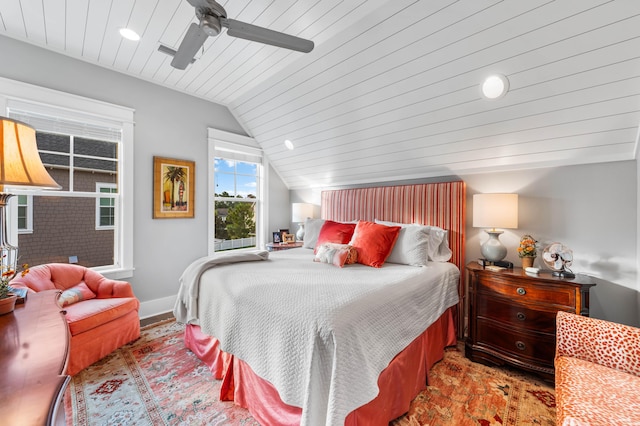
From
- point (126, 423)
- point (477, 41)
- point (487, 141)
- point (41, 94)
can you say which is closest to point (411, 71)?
point (477, 41)

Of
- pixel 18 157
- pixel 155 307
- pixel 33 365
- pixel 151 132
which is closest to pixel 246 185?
pixel 151 132

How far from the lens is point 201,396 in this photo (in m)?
1.86

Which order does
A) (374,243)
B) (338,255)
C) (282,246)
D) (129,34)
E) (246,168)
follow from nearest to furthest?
(129,34) → (338,255) → (374,243) → (282,246) → (246,168)

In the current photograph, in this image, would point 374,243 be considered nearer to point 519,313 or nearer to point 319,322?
point 519,313

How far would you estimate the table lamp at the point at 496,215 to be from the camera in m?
2.35

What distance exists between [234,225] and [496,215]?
3.40 metres

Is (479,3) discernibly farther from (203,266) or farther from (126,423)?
(126,423)

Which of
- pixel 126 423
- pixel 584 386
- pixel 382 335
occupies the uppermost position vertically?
pixel 382 335

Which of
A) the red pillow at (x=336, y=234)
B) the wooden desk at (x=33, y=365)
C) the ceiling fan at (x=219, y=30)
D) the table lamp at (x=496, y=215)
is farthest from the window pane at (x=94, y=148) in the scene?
the table lamp at (x=496, y=215)

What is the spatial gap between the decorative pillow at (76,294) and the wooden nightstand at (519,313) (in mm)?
3344

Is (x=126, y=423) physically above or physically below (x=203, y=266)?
below

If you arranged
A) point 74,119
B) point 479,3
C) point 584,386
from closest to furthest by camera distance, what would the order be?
point 584,386 → point 479,3 → point 74,119

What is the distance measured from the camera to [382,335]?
1.50m

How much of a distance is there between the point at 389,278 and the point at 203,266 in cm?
144
